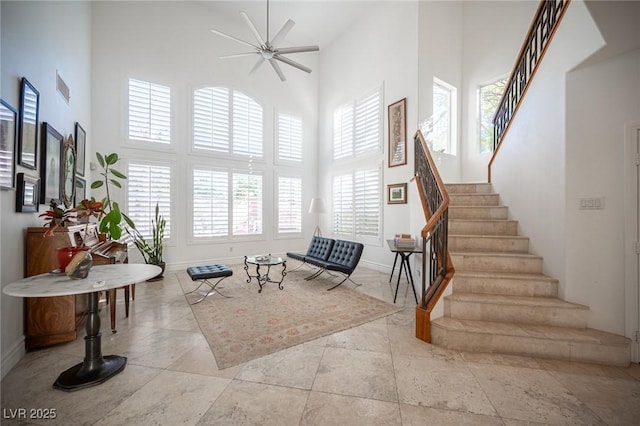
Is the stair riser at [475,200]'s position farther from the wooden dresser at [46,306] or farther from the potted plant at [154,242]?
the potted plant at [154,242]

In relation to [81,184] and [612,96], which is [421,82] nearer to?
[612,96]

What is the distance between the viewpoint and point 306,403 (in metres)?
1.82

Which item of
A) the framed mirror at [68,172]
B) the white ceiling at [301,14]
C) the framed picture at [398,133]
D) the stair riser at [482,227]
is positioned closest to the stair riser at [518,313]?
the stair riser at [482,227]

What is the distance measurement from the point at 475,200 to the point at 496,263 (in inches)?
56.2

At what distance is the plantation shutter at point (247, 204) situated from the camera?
6574 millimetres

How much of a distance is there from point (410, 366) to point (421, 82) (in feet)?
16.8

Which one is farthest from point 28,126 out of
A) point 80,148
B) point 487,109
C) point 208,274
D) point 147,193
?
point 487,109

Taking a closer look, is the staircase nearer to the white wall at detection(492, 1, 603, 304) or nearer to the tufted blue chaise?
the white wall at detection(492, 1, 603, 304)

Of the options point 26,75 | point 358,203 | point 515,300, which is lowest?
point 515,300

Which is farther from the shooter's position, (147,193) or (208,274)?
(147,193)

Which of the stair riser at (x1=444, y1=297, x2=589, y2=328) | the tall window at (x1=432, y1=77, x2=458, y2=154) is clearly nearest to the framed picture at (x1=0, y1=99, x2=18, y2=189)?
the stair riser at (x1=444, y1=297, x2=589, y2=328)

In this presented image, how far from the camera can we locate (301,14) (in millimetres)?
6379

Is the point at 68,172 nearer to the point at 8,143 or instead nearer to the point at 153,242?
the point at 8,143

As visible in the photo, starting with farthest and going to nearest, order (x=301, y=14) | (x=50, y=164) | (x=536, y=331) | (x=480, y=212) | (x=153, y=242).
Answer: (x=301, y=14)
(x=153, y=242)
(x=480, y=212)
(x=50, y=164)
(x=536, y=331)
